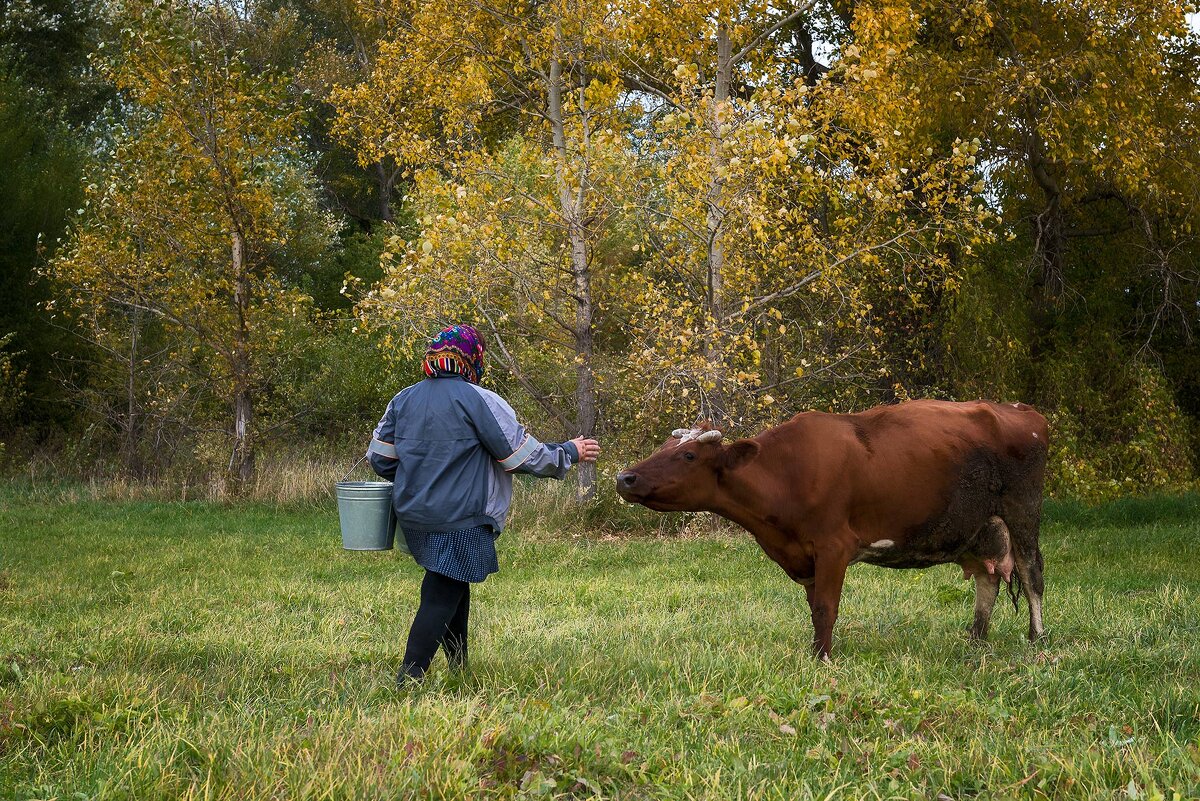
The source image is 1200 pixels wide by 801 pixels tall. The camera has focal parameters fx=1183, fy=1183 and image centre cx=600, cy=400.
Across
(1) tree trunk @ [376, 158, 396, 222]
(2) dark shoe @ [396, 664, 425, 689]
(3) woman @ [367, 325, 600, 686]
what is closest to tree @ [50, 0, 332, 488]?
(3) woman @ [367, 325, 600, 686]

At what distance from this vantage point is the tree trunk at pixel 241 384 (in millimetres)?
18406

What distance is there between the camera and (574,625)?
8273 mm

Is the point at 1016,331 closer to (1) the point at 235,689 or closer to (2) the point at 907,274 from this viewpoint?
(2) the point at 907,274

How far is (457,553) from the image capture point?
6012 millimetres

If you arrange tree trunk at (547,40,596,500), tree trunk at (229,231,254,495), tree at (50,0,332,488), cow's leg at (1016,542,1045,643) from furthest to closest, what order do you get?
tree trunk at (229,231,254,495), tree at (50,0,332,488), tree trunk at (547,40,596,500), cow's leg at (1016,542,1045,643)

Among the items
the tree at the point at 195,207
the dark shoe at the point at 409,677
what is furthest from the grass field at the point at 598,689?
the tree at the point at 195,207

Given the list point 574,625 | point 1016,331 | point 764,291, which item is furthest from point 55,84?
point 574,625

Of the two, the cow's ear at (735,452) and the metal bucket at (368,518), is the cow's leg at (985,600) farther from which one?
the metal bucket at (368,518)

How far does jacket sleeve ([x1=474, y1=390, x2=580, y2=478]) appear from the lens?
6.06 metres

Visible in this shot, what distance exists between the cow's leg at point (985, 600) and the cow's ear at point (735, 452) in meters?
1.99

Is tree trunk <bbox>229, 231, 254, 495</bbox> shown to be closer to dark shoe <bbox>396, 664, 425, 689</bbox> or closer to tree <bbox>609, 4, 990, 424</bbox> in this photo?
tree <bbox>609, 4, 990, 424</bbox>

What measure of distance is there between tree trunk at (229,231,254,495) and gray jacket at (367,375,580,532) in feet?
42.8

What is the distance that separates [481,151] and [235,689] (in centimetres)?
1090

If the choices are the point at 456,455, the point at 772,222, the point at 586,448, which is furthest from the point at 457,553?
the point at 772,222
